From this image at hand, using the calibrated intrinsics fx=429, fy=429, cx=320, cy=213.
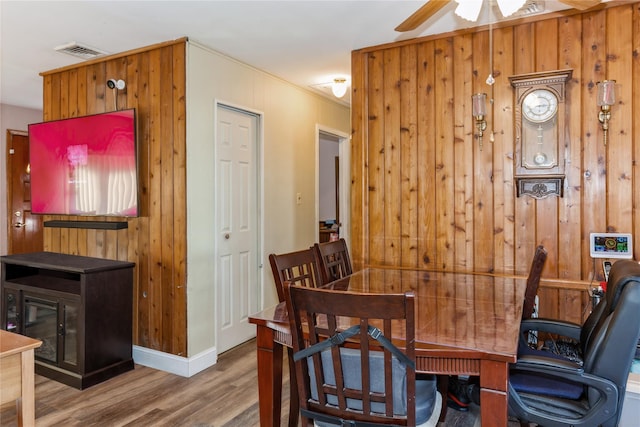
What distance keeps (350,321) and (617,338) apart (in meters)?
0.94

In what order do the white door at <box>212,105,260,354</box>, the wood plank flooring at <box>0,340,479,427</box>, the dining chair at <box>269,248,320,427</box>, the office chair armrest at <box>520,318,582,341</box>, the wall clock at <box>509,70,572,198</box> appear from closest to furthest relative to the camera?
1. the office chair armrest at <box>520,318,582,341</box>
2. the dining chair at <box>269,248,320,427</box>
3. the wood plank flooring at <box>0,340,479,427</box>
4. the wall clock at <box>509,70,572,198</box>
5. the white door at <box>212,105,260,354</box>

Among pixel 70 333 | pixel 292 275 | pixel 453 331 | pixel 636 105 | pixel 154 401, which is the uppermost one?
pixel 636 105

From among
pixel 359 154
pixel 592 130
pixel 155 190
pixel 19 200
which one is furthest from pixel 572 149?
pixel 19 200

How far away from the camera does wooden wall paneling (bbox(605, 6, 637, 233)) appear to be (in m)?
2.65

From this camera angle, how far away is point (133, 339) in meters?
3.50

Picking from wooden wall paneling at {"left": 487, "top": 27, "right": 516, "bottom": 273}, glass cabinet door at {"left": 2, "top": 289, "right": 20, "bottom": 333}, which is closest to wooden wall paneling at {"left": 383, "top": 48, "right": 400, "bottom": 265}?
wooden wall paneling at {"left": 487, "top": 27, "right": 516, "bottom": 273}

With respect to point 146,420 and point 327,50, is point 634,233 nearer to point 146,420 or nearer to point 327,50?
point 327,50

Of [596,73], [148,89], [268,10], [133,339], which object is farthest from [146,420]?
[596,73]

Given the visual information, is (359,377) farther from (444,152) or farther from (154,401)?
(444,152)

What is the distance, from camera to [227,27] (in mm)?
2973

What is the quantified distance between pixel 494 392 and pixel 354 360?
1.58 ft

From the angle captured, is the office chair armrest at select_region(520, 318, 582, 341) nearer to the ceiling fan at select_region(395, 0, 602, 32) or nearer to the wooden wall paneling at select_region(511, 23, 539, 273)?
the wooden wall paneling at select_region(511, 23, 539, 273)

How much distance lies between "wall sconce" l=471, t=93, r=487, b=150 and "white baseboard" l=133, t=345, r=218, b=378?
2.64 metres

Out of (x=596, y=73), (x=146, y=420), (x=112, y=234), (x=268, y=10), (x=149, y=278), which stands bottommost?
(x=146, y=420)
